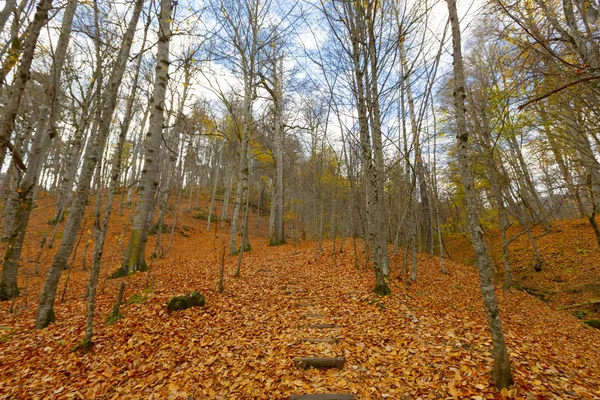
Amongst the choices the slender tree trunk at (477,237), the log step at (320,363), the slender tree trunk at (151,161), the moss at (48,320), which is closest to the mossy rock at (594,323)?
the slender tree trunk at (477,237)

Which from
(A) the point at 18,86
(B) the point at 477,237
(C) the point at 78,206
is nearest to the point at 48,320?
(C) the point at 78,206

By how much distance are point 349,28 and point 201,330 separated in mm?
7346

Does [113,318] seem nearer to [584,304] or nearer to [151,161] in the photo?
[151,161]

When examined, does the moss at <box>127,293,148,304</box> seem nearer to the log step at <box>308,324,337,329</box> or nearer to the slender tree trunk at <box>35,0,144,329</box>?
the slender tree trunk at <box>35,0,144,329</box>

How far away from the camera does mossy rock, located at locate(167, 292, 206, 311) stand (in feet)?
16.5

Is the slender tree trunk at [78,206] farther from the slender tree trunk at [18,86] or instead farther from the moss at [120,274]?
the moss at [120,274]

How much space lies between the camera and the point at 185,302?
5.15 metres

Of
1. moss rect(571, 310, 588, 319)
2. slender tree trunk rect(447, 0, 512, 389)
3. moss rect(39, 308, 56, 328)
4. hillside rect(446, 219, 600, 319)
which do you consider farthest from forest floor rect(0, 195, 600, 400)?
hillside rect(446, 219, 600, 319)

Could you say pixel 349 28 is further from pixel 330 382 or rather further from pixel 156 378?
pixel 156 378

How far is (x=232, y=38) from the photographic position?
10289 mm

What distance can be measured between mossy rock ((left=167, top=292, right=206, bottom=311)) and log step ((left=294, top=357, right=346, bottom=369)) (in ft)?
8.93

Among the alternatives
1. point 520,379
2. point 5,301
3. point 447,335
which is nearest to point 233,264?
point 5,301

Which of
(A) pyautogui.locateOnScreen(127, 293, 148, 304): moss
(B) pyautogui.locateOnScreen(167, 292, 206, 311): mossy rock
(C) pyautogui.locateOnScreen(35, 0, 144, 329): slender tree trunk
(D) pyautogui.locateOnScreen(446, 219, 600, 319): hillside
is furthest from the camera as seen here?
(D) pyautogui.locateOnScreen(446, 219, 600, 319): hillside

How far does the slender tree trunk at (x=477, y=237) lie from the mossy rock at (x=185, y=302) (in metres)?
5.02
